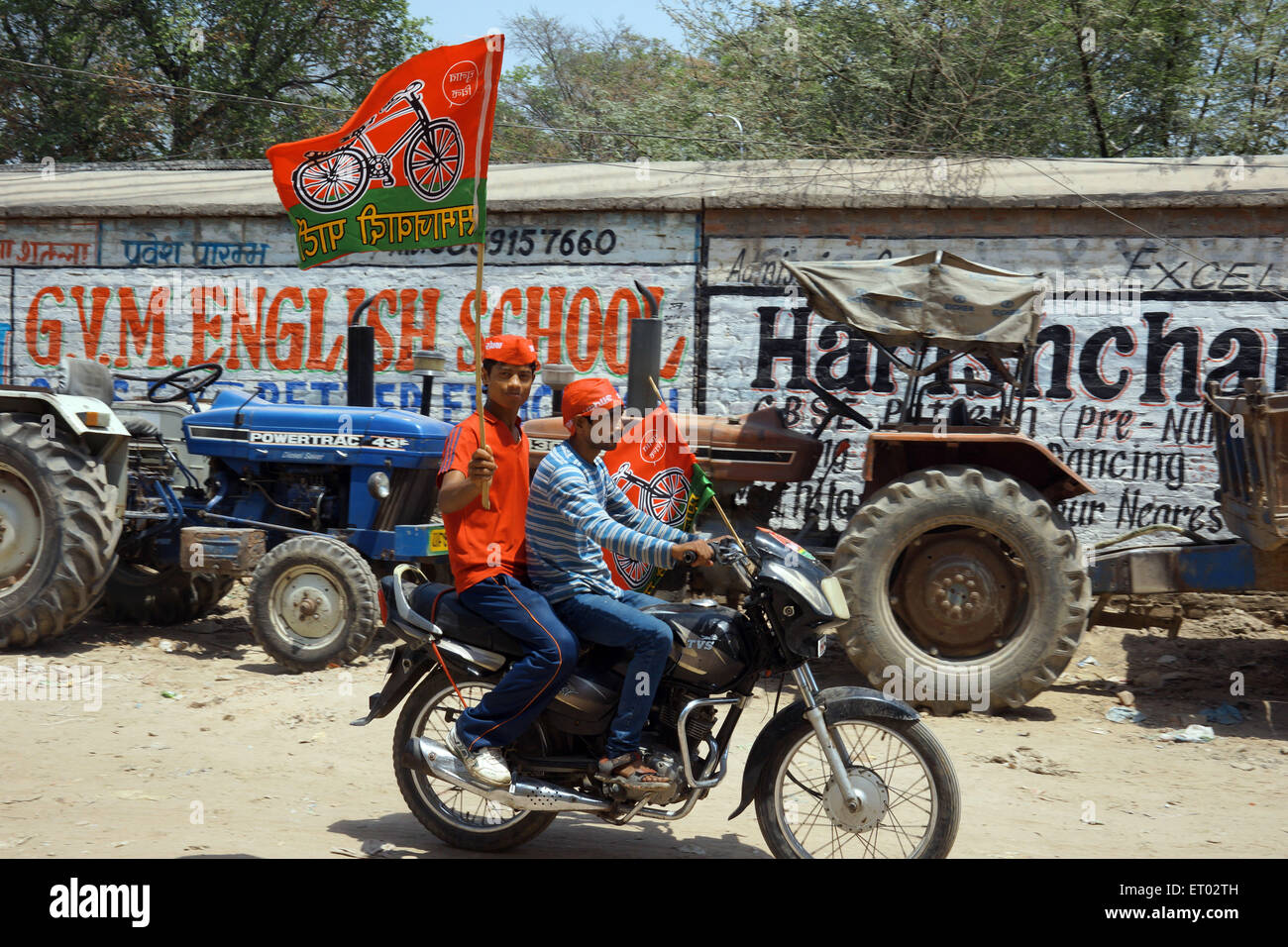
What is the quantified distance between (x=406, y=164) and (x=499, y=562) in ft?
5.93

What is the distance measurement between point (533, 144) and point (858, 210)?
11117 mm

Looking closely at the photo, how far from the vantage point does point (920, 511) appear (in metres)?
6.48

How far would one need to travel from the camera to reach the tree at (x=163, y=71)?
17.7 m

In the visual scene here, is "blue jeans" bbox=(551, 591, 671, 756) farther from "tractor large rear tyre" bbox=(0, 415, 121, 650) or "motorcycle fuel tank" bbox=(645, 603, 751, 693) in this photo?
"tractor large rear tyre" bbox=(0, 415, 121, 650)

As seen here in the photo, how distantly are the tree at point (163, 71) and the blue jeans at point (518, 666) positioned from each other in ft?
50.3

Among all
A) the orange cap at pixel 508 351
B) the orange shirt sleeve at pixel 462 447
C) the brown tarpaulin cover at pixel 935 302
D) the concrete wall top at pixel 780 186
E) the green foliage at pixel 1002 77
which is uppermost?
the green foliage at pixel 1002 77

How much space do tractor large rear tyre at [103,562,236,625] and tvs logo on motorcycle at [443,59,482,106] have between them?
16.2ft

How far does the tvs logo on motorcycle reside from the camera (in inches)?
177

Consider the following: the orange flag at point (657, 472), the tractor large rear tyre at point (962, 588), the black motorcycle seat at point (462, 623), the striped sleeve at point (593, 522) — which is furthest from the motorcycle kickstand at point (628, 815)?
the orange flag at point (657, 472)

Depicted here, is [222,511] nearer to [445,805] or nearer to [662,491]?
[662,491]

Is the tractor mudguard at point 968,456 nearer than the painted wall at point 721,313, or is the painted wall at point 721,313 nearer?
the tractor mudguard at point 968,456

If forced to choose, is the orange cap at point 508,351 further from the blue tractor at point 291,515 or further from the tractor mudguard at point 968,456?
the blue tractor at point 291,515

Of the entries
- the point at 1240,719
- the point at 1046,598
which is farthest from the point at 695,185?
the point at 1240,719

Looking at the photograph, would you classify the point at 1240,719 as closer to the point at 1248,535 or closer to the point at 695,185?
the point at 1248,535
